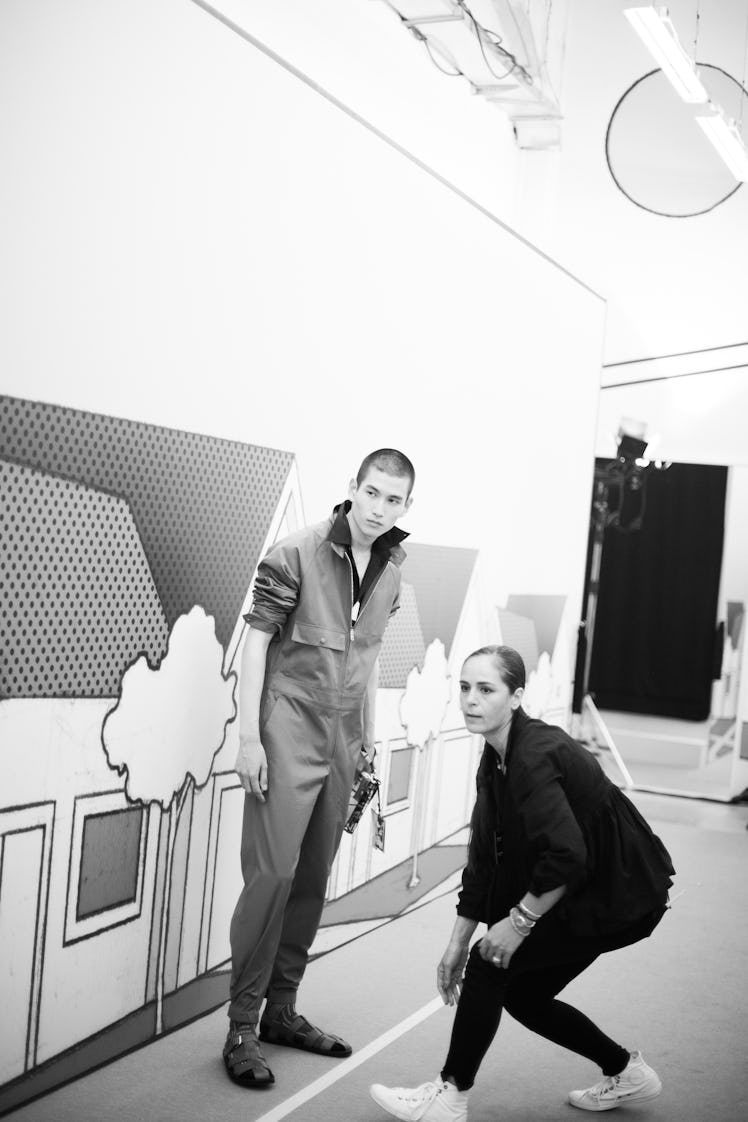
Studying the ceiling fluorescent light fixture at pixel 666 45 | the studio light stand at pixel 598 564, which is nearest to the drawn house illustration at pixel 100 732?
the ceiling fluorescent light fixture at pixel 666 45

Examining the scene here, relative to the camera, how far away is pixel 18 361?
222cm

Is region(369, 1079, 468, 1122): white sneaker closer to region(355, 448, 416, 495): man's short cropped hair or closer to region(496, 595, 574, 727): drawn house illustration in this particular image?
region(355, 448, 416, 495): man's short cropped hair

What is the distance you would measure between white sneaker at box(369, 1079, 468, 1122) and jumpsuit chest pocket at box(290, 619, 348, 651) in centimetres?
97

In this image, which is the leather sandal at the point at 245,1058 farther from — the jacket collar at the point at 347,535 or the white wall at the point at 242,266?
the white wall at the point at 242,266

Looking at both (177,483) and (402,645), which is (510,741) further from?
(402,645)

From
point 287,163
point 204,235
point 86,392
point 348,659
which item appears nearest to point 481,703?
point 348,659

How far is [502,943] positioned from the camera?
2.18m

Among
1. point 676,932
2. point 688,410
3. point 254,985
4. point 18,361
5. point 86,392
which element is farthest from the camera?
point 688,410

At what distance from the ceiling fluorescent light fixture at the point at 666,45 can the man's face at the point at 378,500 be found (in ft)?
8.91

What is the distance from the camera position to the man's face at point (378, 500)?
8.70ft

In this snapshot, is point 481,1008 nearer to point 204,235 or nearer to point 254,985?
point 254,985

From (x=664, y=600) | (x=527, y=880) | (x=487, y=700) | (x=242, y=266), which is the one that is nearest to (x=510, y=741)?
(x=487, y=700)

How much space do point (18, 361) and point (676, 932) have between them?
3.13 meters

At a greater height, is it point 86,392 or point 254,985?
point 86,392
